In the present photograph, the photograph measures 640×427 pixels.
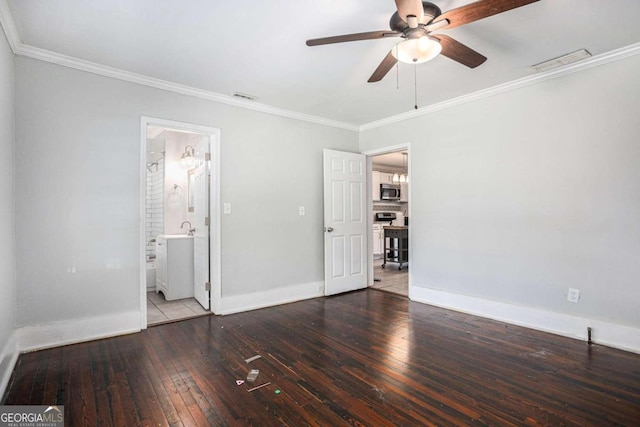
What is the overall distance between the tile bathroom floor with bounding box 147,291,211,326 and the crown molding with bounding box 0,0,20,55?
8.78 feet

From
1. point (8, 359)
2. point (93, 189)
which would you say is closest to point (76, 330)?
point (8, 359)

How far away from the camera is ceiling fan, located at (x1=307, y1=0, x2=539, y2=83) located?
5.61ft

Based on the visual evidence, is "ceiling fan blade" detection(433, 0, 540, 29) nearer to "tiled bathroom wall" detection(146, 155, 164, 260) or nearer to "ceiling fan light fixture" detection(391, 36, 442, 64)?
"ceiling fan light fixture" detection(391, 36, 442, 64)

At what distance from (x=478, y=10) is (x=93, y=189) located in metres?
3.30

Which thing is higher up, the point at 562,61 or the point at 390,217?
the point at 562,61

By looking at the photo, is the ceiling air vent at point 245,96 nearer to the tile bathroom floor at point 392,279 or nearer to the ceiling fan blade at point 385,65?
the ceiling fan blade at point 385,65

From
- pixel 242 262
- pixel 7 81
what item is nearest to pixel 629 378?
pixel 242 262

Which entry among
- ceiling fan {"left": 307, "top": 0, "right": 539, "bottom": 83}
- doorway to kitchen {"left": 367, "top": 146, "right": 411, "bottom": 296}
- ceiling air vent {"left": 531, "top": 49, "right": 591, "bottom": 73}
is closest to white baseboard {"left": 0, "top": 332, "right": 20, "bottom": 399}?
ceiling fan {"left": 307, "top": 0, "right": 539, "bottom": 83}

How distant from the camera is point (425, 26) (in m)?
1.93

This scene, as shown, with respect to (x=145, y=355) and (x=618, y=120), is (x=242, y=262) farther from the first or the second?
(x=618, y=120)

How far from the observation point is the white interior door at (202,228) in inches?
151

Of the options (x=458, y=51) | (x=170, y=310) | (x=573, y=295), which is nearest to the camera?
(x=458, y=51)

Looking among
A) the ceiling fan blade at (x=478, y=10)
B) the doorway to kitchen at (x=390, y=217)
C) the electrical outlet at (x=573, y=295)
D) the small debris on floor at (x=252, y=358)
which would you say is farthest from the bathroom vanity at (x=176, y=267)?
the electrical outlet at (x=573, y=295)

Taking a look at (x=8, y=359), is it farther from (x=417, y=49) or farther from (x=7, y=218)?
(x=417, y=49)
